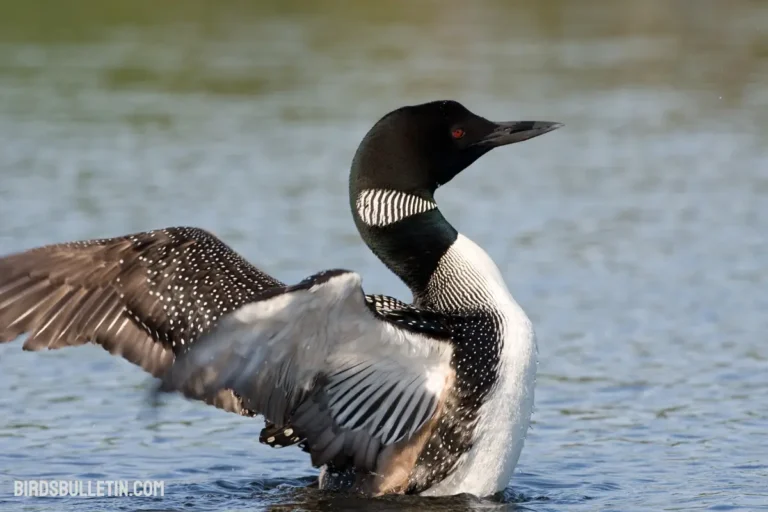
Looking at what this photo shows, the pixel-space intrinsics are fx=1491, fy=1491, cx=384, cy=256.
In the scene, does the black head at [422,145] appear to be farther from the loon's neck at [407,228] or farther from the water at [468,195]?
the water at [468,195]

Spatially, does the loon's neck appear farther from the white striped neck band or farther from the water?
the water

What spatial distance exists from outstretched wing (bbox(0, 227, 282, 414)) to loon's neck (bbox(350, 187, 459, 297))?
0.50m

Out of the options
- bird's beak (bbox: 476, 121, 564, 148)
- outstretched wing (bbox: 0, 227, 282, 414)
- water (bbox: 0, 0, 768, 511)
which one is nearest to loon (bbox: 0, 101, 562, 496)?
outstretched wing (bbox: 0, 227, 282, 414)

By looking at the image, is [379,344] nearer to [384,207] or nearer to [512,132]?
[384,207]

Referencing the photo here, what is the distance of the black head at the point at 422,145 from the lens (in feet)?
18.7

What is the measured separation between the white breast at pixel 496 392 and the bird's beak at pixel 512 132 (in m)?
0.57

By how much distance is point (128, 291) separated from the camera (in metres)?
5.47

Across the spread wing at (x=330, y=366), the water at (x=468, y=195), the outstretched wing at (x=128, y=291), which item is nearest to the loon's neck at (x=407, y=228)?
the spread wing at (x=330, y=366)

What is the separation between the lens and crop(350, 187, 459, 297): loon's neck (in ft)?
18.7

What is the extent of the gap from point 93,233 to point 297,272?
1.74m

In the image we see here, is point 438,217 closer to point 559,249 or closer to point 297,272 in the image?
point 297,272

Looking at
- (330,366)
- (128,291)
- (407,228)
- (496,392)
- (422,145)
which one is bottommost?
(496,392)

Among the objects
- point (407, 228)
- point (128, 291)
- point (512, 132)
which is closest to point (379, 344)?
point (407, 228)

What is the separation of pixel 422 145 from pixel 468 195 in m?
5.19
